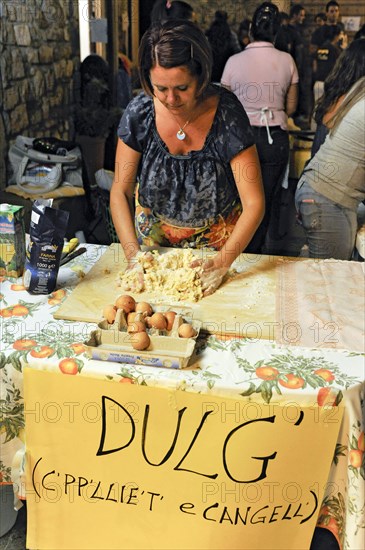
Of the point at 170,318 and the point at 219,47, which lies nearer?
the point at 170,318

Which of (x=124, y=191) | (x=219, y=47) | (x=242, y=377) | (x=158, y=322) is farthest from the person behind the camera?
(x=219, y=47)

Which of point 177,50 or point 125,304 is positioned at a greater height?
point 177,50

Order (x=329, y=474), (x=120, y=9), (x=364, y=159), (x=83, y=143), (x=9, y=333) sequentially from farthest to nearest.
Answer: (x=120, y=9) < (x=83, y=143) < (x=364, y=159) < (x=9, y=333) < (x=329, y=474)

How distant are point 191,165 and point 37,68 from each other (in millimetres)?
3098

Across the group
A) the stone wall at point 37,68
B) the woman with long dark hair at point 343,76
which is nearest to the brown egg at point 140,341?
the woman with long dark hair at point 343,76

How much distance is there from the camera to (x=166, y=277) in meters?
1.84

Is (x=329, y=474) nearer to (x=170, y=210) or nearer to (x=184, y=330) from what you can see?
(x=184, y=330)

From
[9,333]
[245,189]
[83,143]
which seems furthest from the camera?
[83,143]

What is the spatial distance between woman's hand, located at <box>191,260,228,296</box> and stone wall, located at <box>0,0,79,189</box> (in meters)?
2.60

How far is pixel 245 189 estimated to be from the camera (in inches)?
81.0

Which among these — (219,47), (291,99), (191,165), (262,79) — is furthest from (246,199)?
(219,47)

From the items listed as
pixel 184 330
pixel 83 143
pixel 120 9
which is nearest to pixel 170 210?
pixel 184 330

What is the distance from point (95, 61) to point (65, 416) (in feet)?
16.1

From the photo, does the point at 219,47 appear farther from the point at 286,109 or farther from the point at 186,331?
the point at 186,331
